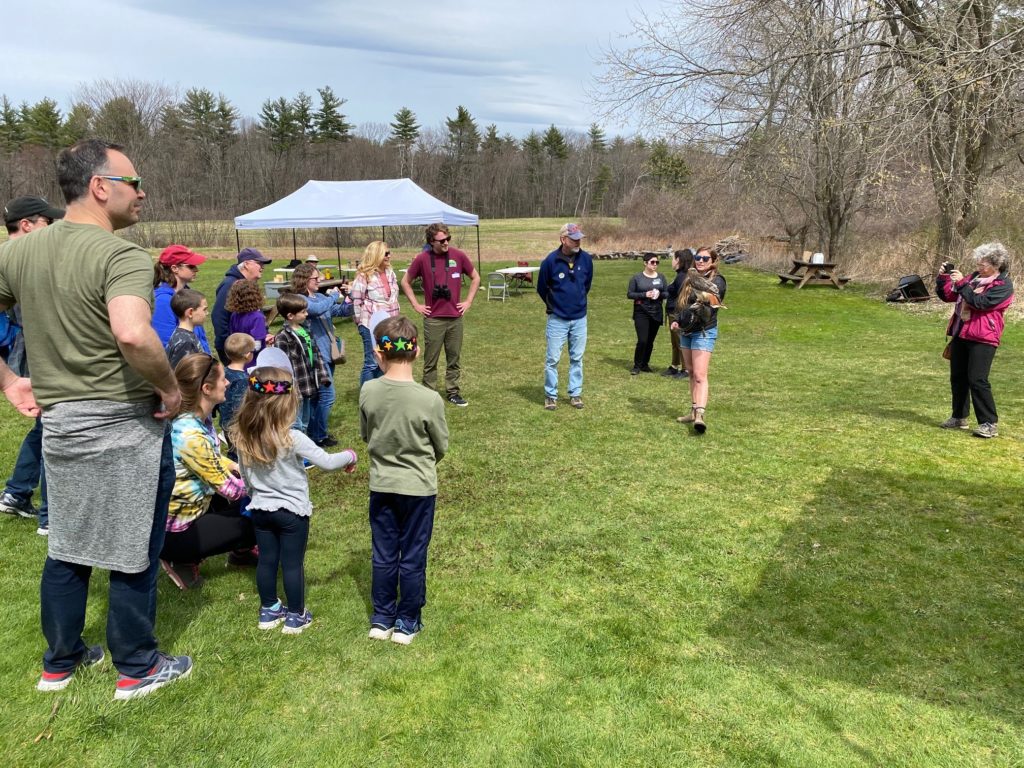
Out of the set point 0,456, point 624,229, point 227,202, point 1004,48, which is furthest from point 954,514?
point 227,202

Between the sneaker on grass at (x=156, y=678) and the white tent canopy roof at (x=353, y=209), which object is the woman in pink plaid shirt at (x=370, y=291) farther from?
the white tent canopy roof at (x=353, y=209)

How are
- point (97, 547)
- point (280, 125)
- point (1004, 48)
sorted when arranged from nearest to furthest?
point (97, 547) < point (1004, 48) < point (280, 125)

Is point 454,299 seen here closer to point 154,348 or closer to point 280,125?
point 154,348

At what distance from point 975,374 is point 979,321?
0.48 metres

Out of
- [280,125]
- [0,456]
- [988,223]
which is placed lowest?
[0,456]

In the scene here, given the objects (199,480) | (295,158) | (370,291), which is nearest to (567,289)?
(370,291)

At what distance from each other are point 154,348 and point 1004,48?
47.6 feet

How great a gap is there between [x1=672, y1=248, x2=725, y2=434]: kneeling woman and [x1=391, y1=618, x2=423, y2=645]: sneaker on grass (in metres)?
3.85

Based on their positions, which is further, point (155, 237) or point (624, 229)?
point (624, 229)

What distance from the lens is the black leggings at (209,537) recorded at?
3129 mm

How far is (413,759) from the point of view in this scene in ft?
7.67

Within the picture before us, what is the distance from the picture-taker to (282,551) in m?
2.96

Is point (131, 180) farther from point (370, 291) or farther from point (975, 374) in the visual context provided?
point (975, 374)

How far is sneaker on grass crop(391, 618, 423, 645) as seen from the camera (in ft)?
9.78
